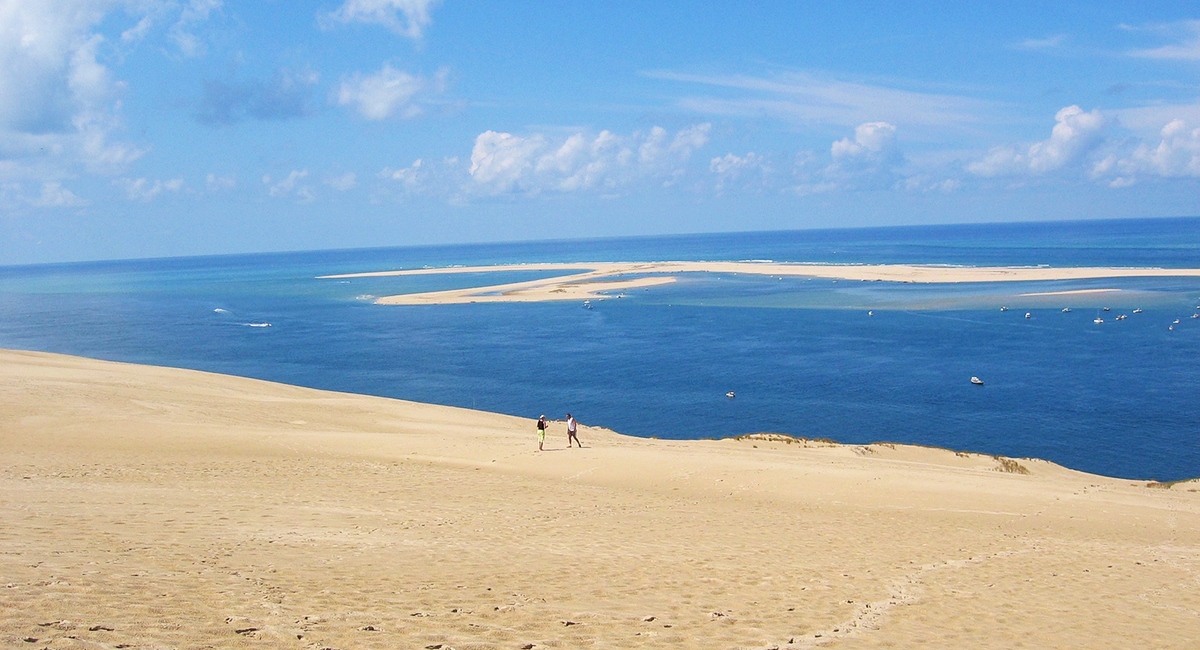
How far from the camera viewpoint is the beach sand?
10828mm

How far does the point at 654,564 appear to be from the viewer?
1530 cm

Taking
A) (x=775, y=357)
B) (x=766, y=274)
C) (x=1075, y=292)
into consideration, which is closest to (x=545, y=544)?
(x=775, y=357)

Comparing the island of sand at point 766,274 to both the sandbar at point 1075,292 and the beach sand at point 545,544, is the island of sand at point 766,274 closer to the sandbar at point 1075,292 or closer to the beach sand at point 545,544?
the sandbar at point 1075,292

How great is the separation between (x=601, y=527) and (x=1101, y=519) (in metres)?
13.8

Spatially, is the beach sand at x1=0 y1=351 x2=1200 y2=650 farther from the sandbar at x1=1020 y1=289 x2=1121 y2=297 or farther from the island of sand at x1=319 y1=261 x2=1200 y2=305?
the island of sand at x1=319 y1=261 x2=1200 y2=305

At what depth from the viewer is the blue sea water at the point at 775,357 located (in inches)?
1692

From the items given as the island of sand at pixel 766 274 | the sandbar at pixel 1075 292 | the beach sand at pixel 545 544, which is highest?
the island of sand at pixel 766 274

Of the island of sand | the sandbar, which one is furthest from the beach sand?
the island of sand

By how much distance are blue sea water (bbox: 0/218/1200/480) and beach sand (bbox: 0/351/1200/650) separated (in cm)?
1058

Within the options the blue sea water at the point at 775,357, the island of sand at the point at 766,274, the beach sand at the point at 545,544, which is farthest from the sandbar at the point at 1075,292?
the beach sand at the point at 545,544

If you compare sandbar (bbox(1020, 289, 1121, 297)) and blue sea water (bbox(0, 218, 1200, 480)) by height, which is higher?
sandbar (bbox(1020, 289, 1121, 297))

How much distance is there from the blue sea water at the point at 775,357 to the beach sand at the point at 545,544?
10.6m

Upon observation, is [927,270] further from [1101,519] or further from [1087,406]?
[1101,519]

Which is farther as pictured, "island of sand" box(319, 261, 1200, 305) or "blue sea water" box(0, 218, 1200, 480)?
"island of sand" box(319, 261, 1200, 305)
